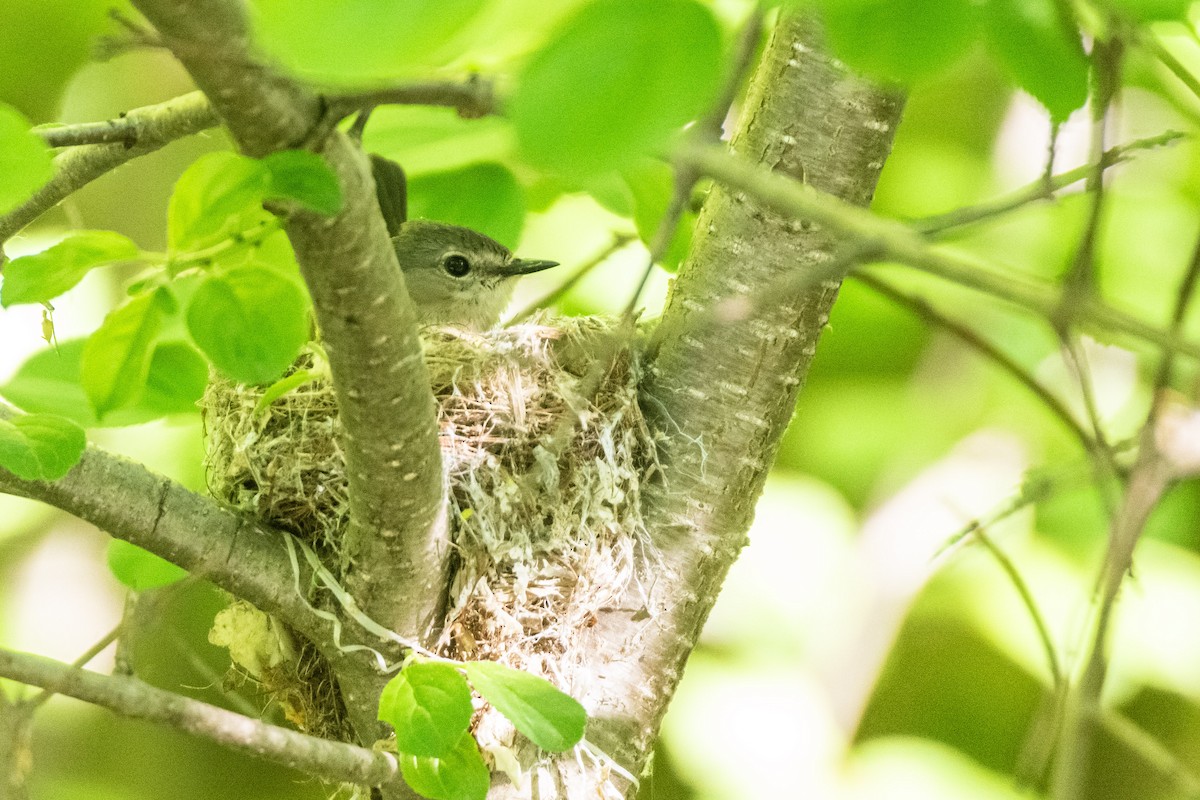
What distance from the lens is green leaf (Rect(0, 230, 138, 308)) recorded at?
108 centimetres

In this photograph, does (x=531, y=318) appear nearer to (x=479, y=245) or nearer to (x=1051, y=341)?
(x=479, y=245)

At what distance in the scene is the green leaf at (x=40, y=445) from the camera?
45.4 inches

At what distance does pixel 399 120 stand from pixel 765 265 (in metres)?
0.65

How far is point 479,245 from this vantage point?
2.92 meters

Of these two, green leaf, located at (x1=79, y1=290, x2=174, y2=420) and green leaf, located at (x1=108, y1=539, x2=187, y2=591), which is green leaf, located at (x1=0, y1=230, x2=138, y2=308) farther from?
green leaf, located at (x1=108, y1=539, x2=187, y2=591)

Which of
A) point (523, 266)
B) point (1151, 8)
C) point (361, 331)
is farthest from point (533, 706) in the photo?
point (523, 266)

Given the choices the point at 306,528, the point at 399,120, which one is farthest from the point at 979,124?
the point at 306,528

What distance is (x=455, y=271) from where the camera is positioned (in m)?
2.95

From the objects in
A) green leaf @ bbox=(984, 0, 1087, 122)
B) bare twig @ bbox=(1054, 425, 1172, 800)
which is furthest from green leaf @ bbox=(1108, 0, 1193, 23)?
bare twig @ bbox=(1054, 425, 1172, 800)

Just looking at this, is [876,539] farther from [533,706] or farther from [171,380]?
[171,380]

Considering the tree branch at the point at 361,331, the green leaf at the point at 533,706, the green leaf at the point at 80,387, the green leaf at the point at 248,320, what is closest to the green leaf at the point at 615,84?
the tree branch at the point at 361,331

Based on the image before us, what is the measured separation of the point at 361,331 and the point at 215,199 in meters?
0.25

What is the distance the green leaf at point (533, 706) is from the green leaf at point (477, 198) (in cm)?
94

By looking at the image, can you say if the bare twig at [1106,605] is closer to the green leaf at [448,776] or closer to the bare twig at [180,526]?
the green leaf at [448,776]
